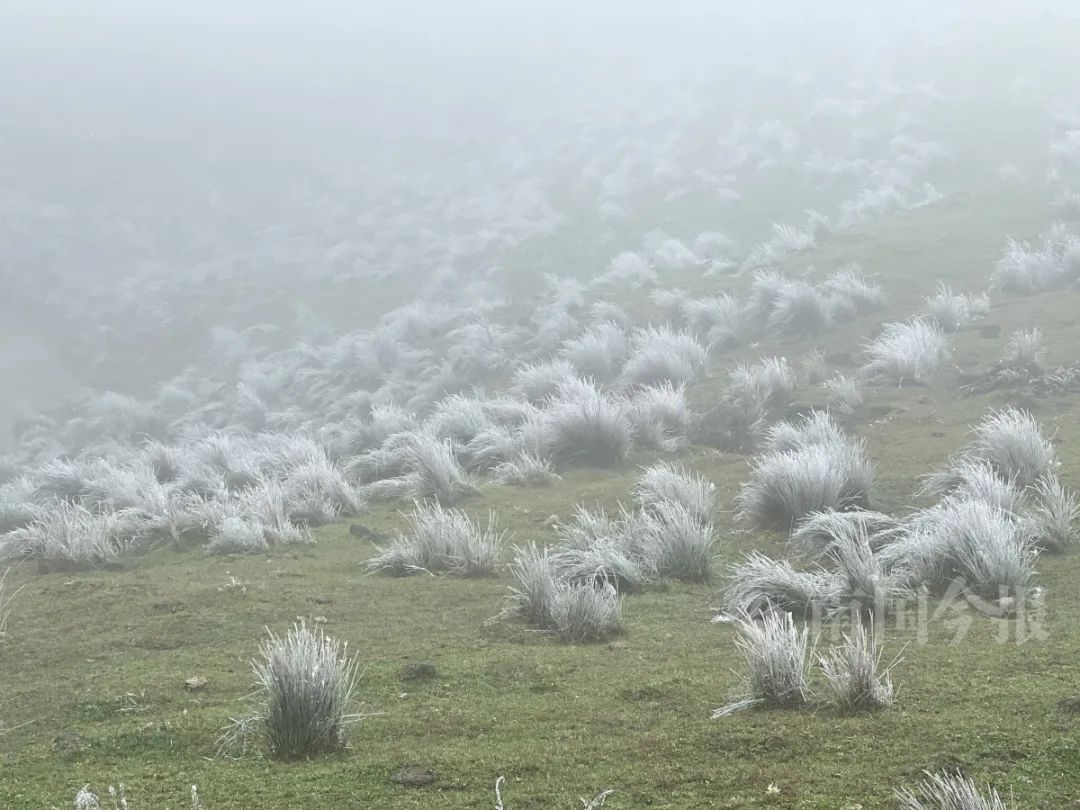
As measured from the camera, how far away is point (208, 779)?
11.1 feet

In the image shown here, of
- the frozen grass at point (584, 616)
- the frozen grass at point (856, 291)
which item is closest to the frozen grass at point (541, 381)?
the frozen grass at point (856, 291)

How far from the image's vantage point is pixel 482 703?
4133 mm

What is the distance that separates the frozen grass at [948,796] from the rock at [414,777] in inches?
57.9

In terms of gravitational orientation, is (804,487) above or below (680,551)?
above

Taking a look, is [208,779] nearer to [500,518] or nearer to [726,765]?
[726,765]

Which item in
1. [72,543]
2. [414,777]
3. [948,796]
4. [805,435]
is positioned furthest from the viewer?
[805,435]

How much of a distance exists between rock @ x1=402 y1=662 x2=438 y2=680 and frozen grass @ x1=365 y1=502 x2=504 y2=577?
6.83 feet

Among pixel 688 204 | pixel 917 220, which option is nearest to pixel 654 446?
pixel 917 220

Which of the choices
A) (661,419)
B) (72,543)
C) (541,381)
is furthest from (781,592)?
(541,381)

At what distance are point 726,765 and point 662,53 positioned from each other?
48.8 metres

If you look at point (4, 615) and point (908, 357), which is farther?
point (908, 357)

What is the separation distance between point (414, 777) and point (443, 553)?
3420 millimetres

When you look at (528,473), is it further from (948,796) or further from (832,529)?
(948,796)

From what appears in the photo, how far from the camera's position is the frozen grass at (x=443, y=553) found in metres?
6.62
